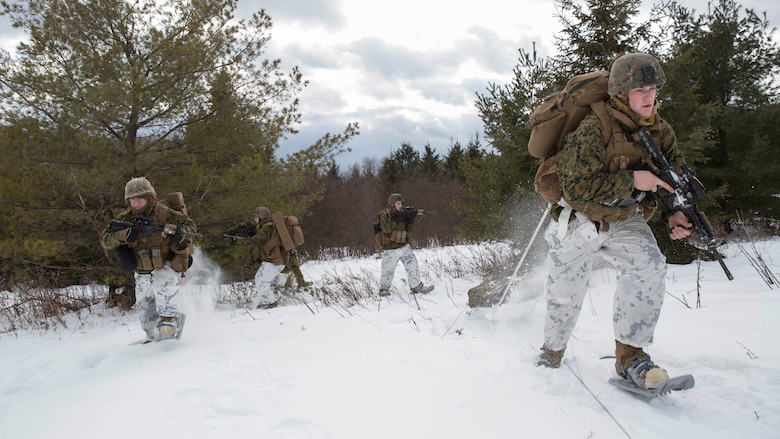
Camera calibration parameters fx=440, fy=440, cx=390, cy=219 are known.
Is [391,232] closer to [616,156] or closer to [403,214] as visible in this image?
[403,214]

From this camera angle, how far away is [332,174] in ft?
103

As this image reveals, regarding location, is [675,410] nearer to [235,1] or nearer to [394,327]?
[394,327]

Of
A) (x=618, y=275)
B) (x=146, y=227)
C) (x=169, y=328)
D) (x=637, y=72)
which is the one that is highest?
(x=637, y=72)

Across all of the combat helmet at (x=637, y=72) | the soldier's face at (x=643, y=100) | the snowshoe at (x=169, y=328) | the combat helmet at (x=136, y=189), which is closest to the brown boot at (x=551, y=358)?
the soldier's face at (x=643, y=100)

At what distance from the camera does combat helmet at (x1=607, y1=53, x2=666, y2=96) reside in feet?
7.64

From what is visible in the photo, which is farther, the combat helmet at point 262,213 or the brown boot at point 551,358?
the combat helmet at point 262,213

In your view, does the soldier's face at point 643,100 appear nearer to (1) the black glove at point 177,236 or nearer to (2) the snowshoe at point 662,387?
(2) the snowshoe at point 662,387

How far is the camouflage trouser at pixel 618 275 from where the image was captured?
241cm

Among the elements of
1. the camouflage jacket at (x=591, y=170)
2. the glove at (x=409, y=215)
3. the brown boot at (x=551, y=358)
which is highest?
the camouflage jacket at (x=591, y=170)

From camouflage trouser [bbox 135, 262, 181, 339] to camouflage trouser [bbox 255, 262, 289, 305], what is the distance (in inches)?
140

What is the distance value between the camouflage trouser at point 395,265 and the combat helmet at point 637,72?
5665 mm

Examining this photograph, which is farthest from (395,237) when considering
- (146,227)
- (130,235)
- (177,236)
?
(130,235)

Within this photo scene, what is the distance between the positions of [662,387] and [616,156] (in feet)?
4.01

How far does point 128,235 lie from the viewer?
434 centimetres
